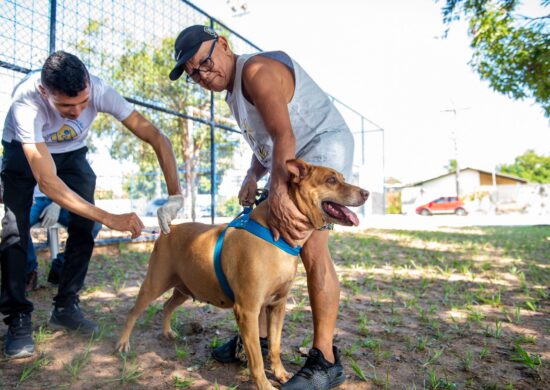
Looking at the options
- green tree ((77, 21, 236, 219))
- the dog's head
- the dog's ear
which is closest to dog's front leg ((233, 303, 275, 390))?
the dog's head

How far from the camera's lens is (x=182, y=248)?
273 cm

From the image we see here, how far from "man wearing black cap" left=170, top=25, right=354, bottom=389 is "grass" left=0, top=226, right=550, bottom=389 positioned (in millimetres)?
315

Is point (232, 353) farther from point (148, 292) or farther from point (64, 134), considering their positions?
point (64, 134)

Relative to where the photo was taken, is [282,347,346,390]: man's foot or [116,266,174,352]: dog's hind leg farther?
[116,266,174,352]: dog's hind leg

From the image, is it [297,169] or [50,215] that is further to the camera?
[50,215]

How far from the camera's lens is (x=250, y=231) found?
7.44 ft

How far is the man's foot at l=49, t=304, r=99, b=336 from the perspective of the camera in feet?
10.0

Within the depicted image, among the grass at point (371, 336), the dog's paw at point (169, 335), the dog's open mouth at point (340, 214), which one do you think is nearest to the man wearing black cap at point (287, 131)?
the dog's open mouth at point (340, 214)

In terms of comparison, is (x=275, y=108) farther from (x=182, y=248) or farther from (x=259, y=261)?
(x=182, y=248)

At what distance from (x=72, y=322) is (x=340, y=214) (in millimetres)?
2209

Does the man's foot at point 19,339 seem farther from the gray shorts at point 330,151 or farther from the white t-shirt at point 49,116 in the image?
the gray shorts at point 330,151

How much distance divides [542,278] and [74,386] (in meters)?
5.34

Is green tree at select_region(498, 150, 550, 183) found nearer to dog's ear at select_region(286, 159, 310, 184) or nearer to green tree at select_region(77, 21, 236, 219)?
green tree at select_region(77, 21, 236, 219)

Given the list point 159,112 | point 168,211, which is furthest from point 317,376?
point 159,112
